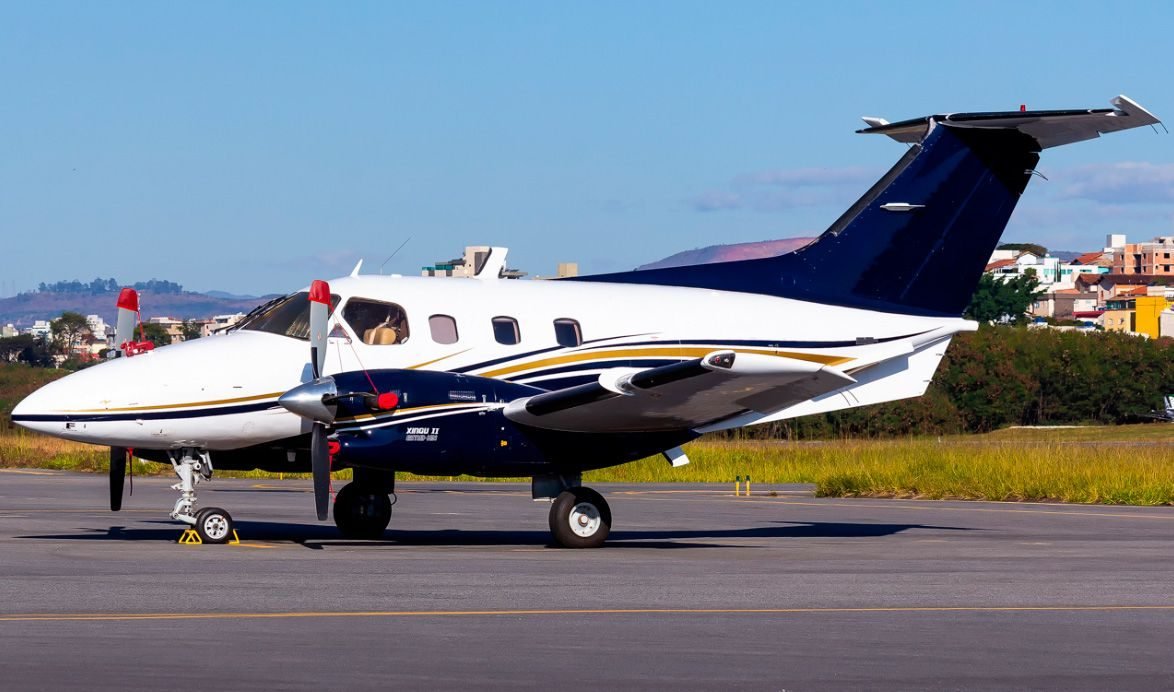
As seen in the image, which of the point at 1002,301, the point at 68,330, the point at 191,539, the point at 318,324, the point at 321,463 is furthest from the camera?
the point at 68,330

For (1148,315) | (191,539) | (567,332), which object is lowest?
(191,539)

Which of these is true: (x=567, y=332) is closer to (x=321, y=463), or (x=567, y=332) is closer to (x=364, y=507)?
(x=364, y=507)

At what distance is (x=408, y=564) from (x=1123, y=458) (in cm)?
1949

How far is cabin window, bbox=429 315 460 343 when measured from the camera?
1695 cm

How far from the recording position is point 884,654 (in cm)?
928

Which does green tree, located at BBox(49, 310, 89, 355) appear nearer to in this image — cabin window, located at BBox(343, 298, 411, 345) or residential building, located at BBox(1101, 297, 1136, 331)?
residential building, located at BBox(1101, 297, 1136, 331)

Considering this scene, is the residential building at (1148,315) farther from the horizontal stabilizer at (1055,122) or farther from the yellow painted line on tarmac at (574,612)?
the yellow painted line on tarmac at (574,612)

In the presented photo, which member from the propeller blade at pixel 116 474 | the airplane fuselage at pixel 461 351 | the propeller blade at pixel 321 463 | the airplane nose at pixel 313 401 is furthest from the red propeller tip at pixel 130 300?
the propeller blade at pixel 321 463

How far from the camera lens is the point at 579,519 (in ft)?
55.0

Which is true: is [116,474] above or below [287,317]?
below

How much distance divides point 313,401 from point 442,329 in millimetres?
2055

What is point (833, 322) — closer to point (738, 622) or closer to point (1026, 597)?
point (1026, 597)

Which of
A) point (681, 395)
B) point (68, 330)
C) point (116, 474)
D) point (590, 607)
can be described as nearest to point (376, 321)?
point (681, 395)

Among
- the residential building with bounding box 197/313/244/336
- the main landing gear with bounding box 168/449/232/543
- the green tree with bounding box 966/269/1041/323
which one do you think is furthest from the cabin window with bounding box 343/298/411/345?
Answer: the green tree with bounding box 966/269/1041/323
